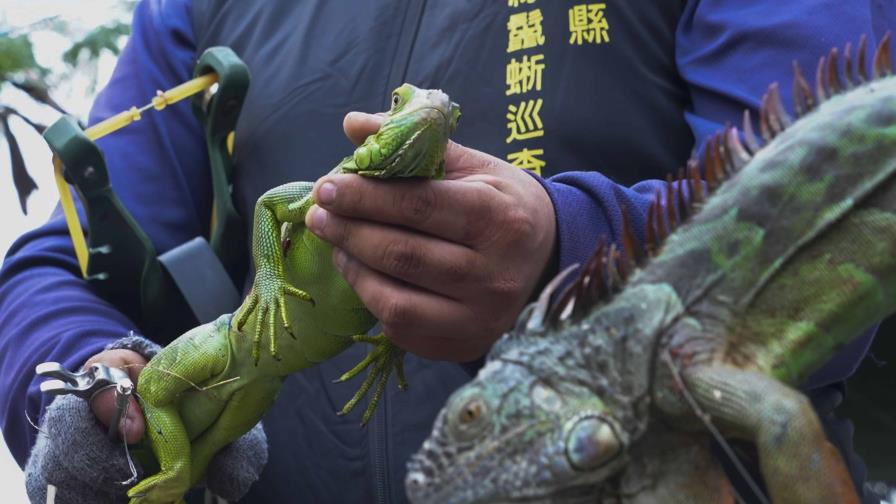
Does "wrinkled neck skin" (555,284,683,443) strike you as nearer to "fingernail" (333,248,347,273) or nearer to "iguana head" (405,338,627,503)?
"iguana head" (405,338,627,503)

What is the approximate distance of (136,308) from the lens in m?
2.62

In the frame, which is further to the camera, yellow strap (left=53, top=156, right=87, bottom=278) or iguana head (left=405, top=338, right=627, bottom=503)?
yellow strap (left=53, top=156, right=87, bottom=278)

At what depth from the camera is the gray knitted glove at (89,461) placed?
2004mm

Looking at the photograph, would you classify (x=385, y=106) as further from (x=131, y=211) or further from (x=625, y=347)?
(x=625, y=347)

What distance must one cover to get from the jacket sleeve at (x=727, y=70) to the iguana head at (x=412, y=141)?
0.24m

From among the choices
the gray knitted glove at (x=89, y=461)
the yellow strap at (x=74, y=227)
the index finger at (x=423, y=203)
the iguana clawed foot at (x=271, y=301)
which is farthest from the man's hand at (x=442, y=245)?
the yellow strap at (x=74, y=227)

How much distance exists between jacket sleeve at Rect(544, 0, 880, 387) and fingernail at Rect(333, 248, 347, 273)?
31 cm

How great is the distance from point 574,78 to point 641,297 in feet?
4.59

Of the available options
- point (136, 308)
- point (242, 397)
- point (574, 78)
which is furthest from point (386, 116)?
point (136, 308)

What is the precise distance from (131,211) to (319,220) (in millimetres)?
1313

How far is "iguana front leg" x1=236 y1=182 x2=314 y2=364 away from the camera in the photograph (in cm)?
175

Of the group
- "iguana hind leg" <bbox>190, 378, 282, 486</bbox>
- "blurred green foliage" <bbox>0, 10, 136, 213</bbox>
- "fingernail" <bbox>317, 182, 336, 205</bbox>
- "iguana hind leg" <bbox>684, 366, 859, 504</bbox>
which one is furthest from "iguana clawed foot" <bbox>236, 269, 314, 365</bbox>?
"blurred green foliage" <bbox>0, 10, 136, 213</bbox>

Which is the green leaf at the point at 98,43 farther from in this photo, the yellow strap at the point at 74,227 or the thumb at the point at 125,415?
the thumb at the point at 125,415

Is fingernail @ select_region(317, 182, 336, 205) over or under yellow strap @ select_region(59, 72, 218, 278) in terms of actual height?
over
